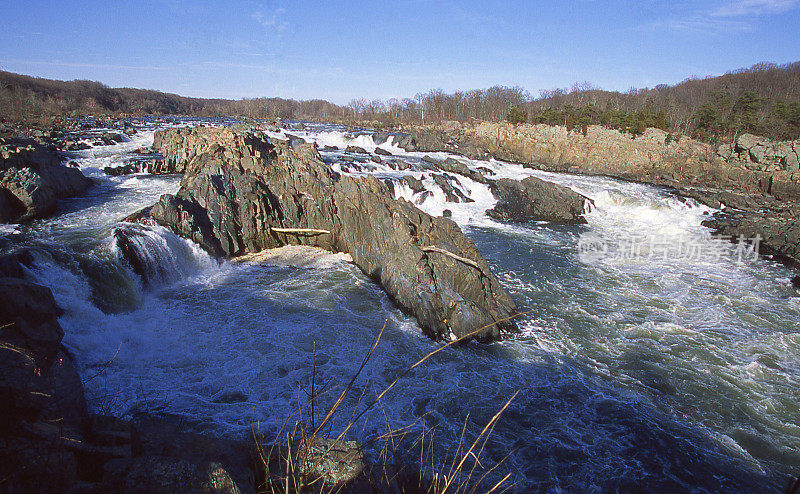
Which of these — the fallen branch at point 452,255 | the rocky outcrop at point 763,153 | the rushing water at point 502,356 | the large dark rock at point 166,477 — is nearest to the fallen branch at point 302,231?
the rushing water at point 502,356

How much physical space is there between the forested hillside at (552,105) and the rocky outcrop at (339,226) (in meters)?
39.8

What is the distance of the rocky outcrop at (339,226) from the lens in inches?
422

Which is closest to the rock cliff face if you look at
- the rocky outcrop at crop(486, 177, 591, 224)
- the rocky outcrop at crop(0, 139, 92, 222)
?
the rocky outcrop at crop(486, 177, 591, 224)

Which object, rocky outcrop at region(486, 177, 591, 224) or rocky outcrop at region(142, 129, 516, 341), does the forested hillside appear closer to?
rocky outcrop at region(486, 177, 591, 224)

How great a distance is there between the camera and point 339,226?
49.5ft

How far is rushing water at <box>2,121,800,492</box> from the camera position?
22.6 ft

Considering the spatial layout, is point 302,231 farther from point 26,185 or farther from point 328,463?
point 328,463

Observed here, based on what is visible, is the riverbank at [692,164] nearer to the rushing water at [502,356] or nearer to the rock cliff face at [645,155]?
the rock cliff face at [645,155]

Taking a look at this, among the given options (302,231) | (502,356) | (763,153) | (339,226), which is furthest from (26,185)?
(763,153)

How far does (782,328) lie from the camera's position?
1138 cm

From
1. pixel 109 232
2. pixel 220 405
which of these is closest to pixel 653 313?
pixel 220 405

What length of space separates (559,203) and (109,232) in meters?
23.3

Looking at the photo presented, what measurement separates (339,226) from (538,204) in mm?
14750

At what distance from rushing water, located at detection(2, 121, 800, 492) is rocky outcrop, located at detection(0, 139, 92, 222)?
844 millimetres
